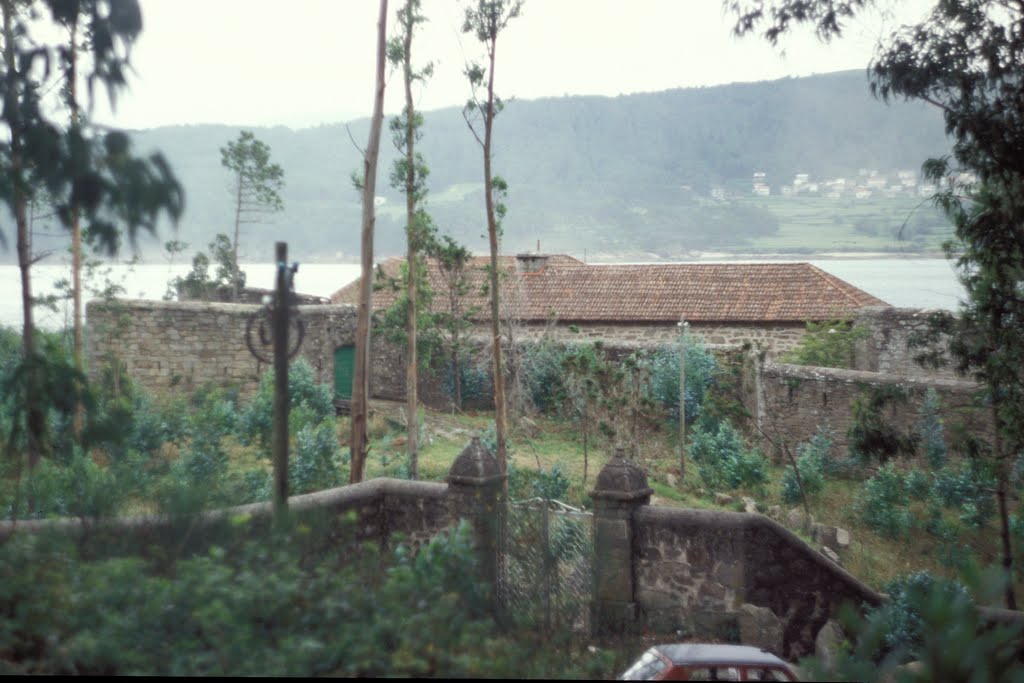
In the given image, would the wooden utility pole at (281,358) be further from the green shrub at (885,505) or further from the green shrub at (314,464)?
the green shrub at (885,505)

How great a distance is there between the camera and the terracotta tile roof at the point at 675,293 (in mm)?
19062

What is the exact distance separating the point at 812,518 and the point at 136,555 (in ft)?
30.2

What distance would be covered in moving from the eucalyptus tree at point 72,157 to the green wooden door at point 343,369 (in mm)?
13920

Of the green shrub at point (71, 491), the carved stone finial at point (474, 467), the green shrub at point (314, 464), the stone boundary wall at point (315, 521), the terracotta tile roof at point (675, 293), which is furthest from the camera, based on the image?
the terracotta tile roof at point (675, 293)

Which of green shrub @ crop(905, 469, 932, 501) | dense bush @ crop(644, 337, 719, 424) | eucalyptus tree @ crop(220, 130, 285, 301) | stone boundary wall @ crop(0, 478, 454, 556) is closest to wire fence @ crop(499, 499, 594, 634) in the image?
stone boundary wall @ crop(0, 478, 454, 556)

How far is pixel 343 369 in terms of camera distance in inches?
766

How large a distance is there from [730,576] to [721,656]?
194cm

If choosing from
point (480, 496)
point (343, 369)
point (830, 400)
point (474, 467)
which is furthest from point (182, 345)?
point (830, 400)

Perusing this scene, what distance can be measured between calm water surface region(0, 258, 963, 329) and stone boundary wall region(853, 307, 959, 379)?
548 millimetres

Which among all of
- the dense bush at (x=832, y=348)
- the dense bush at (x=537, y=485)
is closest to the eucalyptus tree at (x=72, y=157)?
the dense bush at (x=537, y=485)

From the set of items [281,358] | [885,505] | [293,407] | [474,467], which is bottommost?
[885,505]

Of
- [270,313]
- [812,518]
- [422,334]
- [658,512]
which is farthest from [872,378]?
[270,313]

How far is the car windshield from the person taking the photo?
18.5 feet

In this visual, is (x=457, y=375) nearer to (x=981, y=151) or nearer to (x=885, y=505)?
(x=885, y=505)
